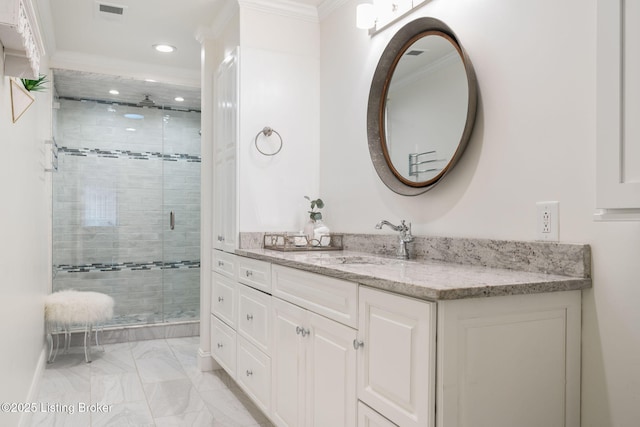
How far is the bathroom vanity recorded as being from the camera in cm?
119

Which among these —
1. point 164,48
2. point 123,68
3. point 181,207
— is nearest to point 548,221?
point 164,48

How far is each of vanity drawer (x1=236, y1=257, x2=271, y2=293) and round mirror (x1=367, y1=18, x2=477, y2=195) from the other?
739 mm

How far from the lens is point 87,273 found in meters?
4.59

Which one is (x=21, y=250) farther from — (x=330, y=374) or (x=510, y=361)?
(x=510, y=361)

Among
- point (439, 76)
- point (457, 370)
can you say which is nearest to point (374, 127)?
point (439, 76)

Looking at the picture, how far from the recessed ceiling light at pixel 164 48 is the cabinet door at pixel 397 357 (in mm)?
3040

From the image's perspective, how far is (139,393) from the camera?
2.97 meters

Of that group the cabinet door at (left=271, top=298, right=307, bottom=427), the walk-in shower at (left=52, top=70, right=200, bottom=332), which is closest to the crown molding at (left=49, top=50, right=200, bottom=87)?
the walk-in shower at (left=52, top=70, right=200, bottom=332)

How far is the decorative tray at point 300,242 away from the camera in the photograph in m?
2.65

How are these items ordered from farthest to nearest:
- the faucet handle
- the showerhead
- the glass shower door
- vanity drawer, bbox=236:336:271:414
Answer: the glass shower door < the showerhead < vanity drawer, bbox=236:336:271:414 < the faucet handle

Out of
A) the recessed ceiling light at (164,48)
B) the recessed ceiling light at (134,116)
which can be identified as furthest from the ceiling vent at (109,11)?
the recessed ceiling light at (134,116)

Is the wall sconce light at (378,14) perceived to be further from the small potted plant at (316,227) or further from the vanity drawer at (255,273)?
the vanity drawer at (255,273)

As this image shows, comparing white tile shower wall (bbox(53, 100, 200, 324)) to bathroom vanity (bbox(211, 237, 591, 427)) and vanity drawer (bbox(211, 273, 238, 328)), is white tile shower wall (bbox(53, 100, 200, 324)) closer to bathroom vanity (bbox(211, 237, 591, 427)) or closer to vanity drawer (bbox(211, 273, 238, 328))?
vanity drawer (bbox(211, 273, 238, 328))

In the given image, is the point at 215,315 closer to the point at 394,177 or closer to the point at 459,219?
the point at 394,177
